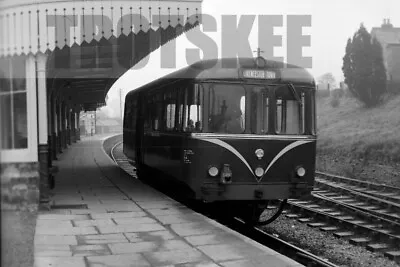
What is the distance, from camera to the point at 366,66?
1254 inches

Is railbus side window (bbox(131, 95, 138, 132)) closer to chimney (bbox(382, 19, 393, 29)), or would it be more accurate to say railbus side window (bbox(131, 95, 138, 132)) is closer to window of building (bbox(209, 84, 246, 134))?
window of building (bbox(209, 84, 246, 134))

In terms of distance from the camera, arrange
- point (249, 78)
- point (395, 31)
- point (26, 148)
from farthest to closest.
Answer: point (395, 31), point (26, 148), point (249, 78)

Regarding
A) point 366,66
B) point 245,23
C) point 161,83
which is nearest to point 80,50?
point 161,83

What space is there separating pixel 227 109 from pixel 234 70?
0.67m

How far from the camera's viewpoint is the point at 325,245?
324 inches

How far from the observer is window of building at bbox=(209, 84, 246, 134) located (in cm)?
809

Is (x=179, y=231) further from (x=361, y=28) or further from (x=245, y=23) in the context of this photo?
(x=361, y=28)

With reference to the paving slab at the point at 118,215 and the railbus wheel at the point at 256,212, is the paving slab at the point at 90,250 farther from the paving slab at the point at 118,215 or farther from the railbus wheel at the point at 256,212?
the railbus wheel at the point at 256,212

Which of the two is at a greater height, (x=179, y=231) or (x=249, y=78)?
(x=249, y=78)

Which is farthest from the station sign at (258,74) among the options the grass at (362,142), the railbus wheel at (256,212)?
the grass at (362,142)

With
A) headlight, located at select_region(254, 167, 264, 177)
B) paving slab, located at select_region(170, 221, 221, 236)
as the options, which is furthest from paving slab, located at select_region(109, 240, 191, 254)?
headlight, located at select_region(254, 167, 264, 177)

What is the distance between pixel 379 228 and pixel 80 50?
790 centimetres

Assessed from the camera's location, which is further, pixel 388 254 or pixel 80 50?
pixel 80 50

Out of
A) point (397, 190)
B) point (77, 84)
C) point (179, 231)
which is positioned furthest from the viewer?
point (77, 84)
